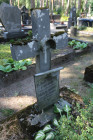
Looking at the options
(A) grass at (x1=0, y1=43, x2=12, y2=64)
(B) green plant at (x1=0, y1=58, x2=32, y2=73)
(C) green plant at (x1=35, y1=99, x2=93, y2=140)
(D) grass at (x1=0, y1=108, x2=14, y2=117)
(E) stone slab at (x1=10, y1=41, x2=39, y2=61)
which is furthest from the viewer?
(A) grass at (x1=0, y1=43, x2=12, y2=64)

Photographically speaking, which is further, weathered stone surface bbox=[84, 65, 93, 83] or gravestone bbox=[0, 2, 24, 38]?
gravestone bbox=[0, 2, 24, 38]

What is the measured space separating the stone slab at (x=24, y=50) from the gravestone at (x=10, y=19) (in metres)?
6.69

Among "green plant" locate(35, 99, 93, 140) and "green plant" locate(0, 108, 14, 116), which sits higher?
"green plant" locate(35, 99, 93, 140)

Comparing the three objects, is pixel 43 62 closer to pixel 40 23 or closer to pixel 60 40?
pixel 60 40

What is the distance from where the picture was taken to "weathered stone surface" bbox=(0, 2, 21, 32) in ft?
25.8

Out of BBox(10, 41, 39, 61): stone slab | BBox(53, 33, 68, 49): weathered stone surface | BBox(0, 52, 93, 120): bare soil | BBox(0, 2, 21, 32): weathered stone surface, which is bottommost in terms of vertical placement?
BBox(0, 52, 93, 120): bare soil

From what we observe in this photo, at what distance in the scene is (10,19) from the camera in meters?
8.24

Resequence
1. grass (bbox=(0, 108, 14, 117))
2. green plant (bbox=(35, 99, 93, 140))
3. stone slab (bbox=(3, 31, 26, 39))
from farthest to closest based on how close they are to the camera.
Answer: stone slab (bbox=(3, 31, 26, 39))
grass (bbox=(0, 108, 14, 117))
green plant (bbox=(35, 99, 93, 140))

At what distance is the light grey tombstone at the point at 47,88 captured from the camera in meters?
2.40

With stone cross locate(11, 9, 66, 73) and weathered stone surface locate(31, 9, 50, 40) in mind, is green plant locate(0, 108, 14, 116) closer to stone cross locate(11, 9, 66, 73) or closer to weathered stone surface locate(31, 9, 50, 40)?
stone cross locate(11, 9, 66, 73)

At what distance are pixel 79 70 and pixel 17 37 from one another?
506cm

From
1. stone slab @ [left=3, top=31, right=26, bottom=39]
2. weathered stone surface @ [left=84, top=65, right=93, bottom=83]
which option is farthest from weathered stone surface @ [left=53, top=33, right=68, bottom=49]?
stone slab @ [left=3, top=31, right=26, bottom=39]

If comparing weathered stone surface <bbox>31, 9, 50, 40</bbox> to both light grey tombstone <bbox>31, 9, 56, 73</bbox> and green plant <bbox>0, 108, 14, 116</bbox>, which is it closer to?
light grey tombstone <bbox>31, 9, 56, 73</bbox>

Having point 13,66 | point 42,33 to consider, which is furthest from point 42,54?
Answer: point 13,66
